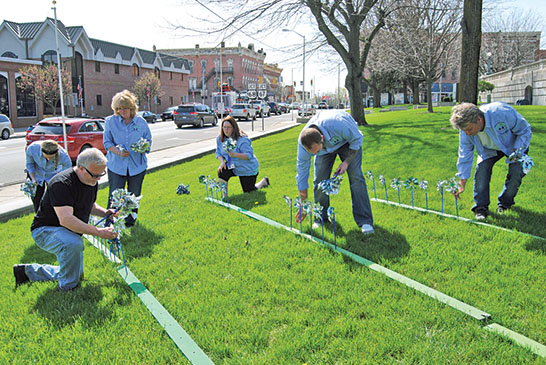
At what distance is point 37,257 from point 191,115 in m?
27.6

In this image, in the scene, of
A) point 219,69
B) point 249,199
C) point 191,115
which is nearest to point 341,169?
point 249,199

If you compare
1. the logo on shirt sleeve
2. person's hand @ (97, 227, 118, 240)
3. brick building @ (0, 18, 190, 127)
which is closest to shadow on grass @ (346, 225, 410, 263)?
the logo on shirt sleeve

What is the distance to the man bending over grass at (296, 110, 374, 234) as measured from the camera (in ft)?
16.1

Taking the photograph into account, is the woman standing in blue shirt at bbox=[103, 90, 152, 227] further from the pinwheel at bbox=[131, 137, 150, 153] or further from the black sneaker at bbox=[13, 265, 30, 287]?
the black sneaker at bbox=[13, 265, 30, 287]

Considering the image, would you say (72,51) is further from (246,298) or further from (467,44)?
(246,298)

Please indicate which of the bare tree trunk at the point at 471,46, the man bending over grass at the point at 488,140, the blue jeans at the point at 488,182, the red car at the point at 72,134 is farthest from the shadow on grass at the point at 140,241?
the red car at the point at 72,134

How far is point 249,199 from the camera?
24.1 feet

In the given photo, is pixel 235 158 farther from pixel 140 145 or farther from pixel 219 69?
pixel 219 69

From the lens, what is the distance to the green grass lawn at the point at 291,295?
2.93 m

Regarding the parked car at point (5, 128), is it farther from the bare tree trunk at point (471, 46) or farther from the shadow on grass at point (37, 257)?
the bare tree trunk at point (471, 46)

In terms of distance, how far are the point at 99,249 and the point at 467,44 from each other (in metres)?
10.1

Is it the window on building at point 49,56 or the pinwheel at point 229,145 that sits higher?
the window on building at point 49,56

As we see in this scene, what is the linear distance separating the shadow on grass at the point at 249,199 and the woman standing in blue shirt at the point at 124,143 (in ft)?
5.48

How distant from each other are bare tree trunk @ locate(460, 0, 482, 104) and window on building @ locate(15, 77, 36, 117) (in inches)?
1498
